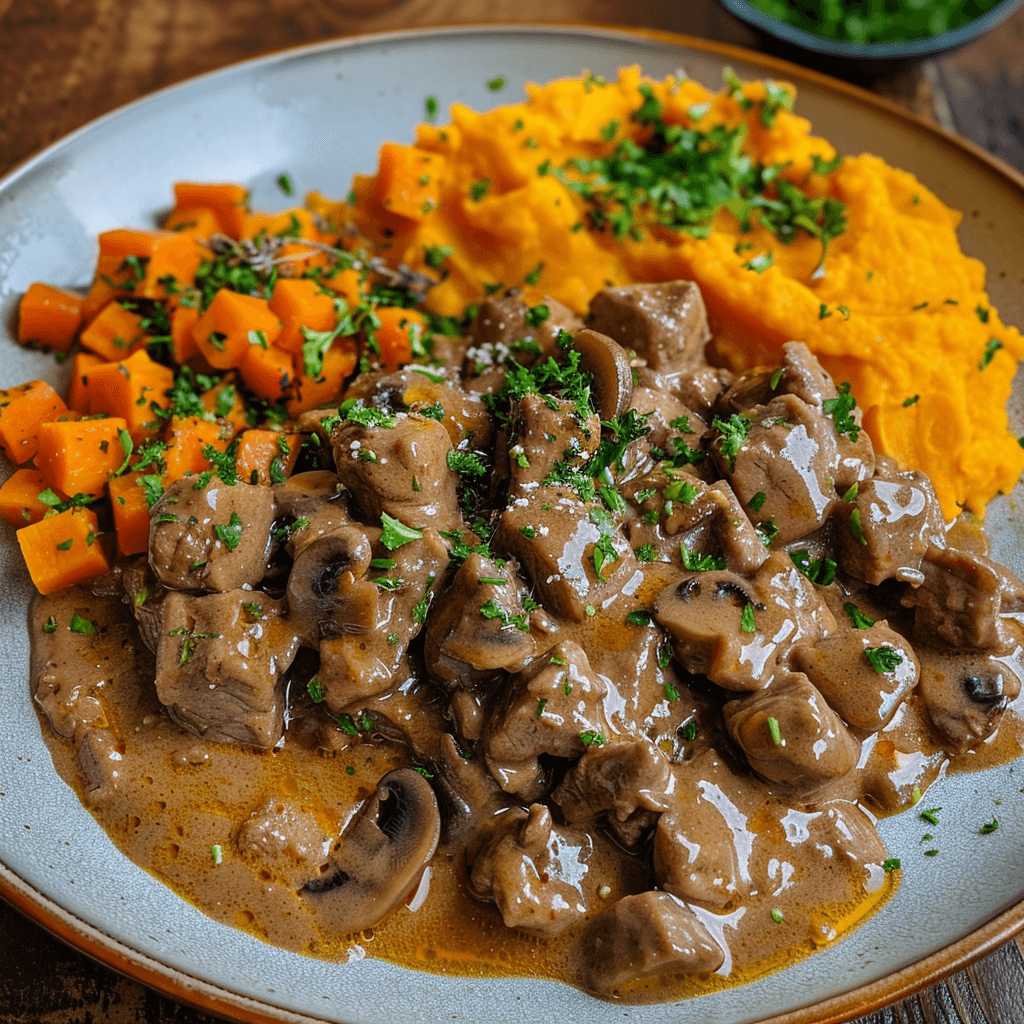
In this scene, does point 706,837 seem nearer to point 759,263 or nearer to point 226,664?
point 226,664

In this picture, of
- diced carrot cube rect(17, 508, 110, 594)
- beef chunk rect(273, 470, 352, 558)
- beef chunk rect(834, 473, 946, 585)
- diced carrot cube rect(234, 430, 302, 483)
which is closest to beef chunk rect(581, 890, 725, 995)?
beef chunk rect(834, 473, 946, 585)

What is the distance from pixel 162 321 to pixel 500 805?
2881mm

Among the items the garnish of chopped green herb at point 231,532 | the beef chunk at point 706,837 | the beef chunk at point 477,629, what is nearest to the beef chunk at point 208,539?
the garnish of chopped green herb at point 231,532

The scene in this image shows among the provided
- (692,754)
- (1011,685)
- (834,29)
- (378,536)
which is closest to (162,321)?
(378,536)

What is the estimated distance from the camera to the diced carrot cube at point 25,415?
14.3 ft

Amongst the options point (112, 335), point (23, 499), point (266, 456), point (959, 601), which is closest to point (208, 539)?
point (266, 456)

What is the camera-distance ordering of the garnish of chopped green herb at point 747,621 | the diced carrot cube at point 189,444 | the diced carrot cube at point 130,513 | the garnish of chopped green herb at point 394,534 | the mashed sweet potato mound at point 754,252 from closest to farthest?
the garnish of chopped green herb at point 747,621, the garnish of chopped green herb at point 394,534, the diced carrot cube at point 130,513, the diced carrot cube at point 189,444, the mashed sweet potato mound at point 754,252

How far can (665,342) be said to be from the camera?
175 inches

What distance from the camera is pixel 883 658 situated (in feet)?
11.9

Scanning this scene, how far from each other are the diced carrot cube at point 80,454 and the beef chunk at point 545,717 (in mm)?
2075

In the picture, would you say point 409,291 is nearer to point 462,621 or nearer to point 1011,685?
point 462,621

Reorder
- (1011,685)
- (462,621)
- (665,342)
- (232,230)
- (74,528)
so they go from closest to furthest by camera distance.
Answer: (462,621)
(1011,685)
(74,528)
(665,342)
(232,230)

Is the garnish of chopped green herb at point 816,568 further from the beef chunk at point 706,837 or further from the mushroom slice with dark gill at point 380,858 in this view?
the mushroom slice with dark gill at point 380,858

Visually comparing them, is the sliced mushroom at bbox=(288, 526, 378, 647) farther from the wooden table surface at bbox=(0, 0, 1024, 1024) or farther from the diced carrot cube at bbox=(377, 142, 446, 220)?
the wooden table surface at bbox=(0, 0, 1024, 1024)
